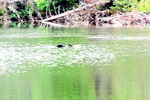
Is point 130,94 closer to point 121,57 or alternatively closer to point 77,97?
point 77,97

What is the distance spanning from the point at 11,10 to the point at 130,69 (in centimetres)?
3892

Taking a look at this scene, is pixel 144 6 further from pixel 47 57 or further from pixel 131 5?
pixel 47 57

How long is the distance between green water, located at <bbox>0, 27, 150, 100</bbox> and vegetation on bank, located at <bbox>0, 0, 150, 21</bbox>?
2592 centimetres

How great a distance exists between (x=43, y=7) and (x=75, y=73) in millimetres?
43364

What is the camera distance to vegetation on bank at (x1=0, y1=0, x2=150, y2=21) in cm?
4981

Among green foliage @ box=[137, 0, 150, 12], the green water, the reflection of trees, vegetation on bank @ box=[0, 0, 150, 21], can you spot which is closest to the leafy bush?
vegetation on bank @ box=[0, 0, 150, 21]

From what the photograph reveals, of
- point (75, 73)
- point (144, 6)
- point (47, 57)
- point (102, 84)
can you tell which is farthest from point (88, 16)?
point (102, 84)

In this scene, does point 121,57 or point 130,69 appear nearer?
point 130,69

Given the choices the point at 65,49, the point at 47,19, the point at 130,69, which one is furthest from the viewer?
the point at 47,19

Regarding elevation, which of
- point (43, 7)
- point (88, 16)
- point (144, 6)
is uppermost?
point (144, 6)

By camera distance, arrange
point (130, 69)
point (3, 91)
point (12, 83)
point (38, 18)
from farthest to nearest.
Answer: point (38, 18) < point (130, 69) < point (12, 83) < point (3, 91)

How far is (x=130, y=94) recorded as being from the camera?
39.5 feet

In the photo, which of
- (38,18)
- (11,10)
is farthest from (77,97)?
(38,18)

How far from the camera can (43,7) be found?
58250 mm
